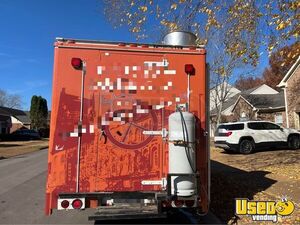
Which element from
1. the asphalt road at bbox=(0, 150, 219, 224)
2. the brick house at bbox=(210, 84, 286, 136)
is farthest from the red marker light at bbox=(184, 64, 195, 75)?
the brick house at bbox=(210, 84, 286, 136)

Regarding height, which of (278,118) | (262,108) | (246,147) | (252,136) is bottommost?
(246,147)

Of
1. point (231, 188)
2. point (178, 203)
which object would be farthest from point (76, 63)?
point (231, 188)

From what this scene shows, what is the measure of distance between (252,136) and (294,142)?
285cm

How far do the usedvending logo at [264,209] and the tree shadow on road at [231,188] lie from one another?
0.87ft

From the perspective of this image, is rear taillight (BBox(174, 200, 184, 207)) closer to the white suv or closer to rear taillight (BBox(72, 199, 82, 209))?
rear taillight (BBox(72, 199, 82, 209))

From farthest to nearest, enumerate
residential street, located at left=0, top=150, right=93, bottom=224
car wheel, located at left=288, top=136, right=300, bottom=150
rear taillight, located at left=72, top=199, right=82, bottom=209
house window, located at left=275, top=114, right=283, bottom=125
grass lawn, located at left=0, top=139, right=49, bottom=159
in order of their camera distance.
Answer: house window, located at left=275, top=114, right=283, bottom=125 < grass lawn, located at left=0, top=139, right=49, bottom=159 < car wheel, located at left=288, top=136, right=300, bottom=150 < residential street, located at left=0, top=150, right=93, bottom=224 < rear taillight, located at left=72, top=199, right=82, bottom=209

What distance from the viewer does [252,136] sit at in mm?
22922

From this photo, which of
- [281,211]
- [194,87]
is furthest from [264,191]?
[194,87]

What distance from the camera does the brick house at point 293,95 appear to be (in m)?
29.4

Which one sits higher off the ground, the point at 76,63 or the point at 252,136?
the point at 76,63

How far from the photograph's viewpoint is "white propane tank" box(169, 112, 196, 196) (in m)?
6.40

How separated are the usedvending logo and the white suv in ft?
48.5

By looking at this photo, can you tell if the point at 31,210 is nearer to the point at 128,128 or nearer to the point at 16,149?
the point at 128,128

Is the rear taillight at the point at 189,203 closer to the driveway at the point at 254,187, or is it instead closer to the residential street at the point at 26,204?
the driveway at the point at 254,187
